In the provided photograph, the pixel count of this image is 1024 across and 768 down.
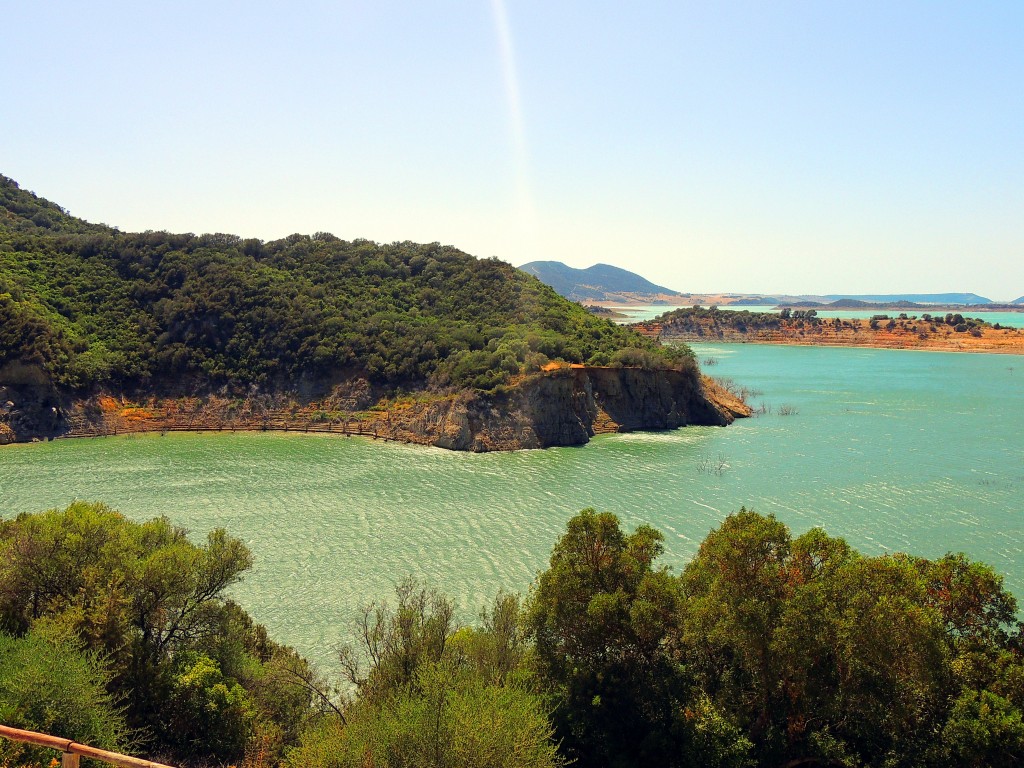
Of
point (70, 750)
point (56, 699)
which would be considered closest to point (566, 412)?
point (56, 699)

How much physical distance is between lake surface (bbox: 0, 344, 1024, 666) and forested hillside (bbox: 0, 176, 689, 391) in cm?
1045

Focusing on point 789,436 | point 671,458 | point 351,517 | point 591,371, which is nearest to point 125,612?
point 351,517

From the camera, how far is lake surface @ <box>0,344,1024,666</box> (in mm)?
32312

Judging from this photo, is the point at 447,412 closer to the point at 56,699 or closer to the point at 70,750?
the point at 56,699

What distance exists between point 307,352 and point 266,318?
829 centimetres

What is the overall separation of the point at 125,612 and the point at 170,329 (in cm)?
6457

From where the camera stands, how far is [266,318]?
7762 cm

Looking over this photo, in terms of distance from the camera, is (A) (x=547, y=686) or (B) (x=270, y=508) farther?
(B) (x=270, y=508)

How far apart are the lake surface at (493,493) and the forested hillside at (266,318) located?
10.4 metres

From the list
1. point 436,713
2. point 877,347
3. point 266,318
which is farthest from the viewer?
point 877,347

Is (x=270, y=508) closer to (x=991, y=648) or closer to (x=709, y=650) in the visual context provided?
(x=709, y=650)

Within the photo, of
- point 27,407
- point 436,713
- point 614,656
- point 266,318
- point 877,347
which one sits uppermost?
point 266,318

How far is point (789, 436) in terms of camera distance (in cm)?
6344

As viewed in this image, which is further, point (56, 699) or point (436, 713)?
point (56, 699)
